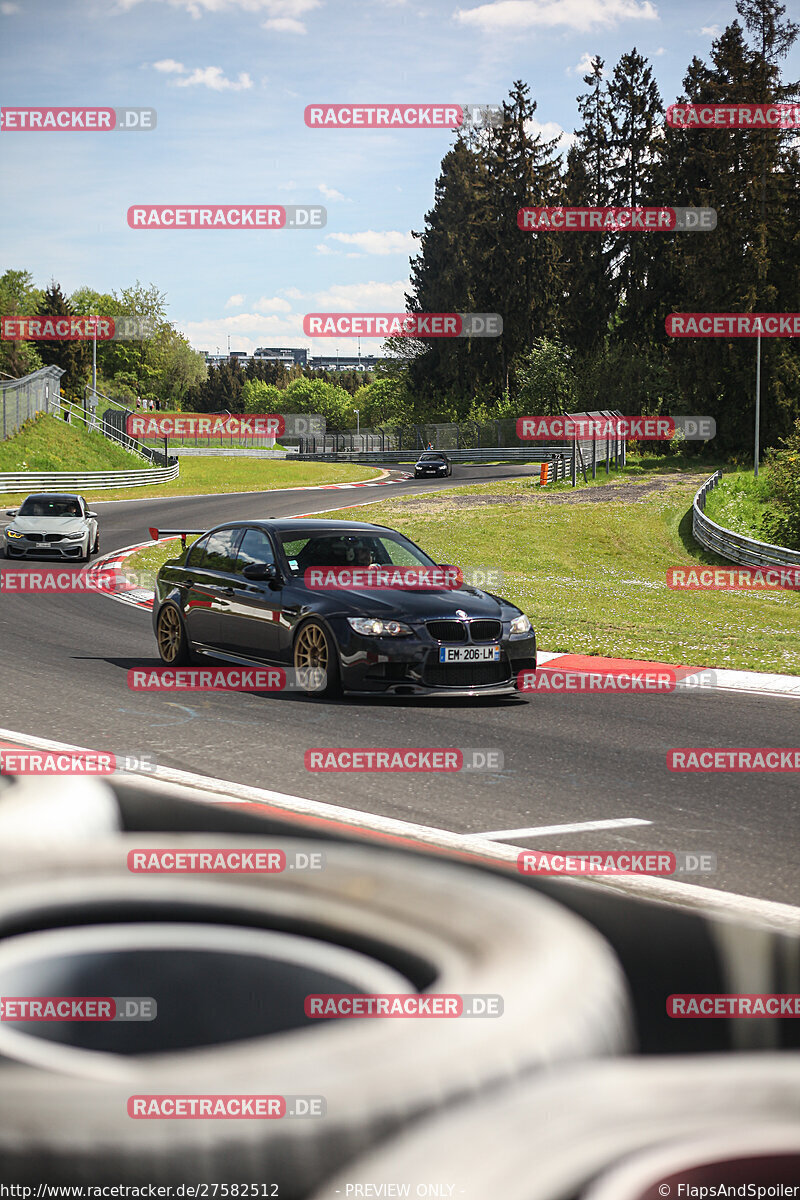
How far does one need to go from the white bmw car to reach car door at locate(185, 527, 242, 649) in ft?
44.7

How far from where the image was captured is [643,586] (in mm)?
23234

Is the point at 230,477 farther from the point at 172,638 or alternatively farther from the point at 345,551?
the point at 345,551

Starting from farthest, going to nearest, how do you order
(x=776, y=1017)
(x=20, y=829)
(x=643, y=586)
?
(x=643, y=586)
(x=20, y=829)
(x=776, y=1017)

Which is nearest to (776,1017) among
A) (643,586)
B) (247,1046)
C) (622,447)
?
(247,1046)

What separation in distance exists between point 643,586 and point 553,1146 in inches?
828

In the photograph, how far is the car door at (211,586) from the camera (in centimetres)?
1176

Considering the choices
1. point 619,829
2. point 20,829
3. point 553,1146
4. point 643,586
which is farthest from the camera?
point 643,586

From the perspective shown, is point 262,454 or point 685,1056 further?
point 262,454

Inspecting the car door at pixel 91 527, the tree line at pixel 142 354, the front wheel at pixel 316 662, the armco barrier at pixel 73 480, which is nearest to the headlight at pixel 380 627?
the front wheel at pixel 316 662

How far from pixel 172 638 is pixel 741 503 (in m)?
31.9

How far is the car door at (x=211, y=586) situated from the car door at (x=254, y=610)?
0.10m

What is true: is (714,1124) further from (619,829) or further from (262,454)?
(262,454)

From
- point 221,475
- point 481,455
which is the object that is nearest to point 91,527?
point 221,475

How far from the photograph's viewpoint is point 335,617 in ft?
33.7
